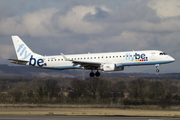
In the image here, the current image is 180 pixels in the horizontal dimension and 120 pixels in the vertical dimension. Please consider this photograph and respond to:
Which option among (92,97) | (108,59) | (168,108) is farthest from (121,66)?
(92,97)

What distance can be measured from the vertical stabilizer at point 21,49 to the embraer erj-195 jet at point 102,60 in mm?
1340

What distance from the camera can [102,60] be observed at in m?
63.1

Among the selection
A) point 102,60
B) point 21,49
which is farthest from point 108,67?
point 21,49

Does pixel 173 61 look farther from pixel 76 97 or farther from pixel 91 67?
pixel 76 97

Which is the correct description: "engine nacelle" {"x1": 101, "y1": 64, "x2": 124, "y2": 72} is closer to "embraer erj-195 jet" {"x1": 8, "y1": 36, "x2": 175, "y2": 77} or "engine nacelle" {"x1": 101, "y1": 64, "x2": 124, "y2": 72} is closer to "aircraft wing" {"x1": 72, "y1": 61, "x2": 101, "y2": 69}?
"embraer erj-195 jet" {"x1": 8, "y1": 36, "x2": 175, "y2": 77}

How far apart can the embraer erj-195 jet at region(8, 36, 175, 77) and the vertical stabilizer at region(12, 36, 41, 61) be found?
134 centimetres

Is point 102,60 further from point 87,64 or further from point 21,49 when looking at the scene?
point 21,49

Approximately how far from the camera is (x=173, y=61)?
62.2m

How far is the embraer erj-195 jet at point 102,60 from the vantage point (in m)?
61.3

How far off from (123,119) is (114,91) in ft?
215

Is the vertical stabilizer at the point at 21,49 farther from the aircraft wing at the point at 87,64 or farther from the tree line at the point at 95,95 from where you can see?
the tree line at the point at 95,95

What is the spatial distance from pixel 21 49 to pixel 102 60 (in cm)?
1942

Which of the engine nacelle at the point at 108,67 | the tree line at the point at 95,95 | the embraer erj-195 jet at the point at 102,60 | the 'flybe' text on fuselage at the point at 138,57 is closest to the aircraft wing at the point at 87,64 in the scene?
the embraer erj-195 jet at the point at 102,60

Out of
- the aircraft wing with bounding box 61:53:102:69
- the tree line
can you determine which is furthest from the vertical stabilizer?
the tree line
